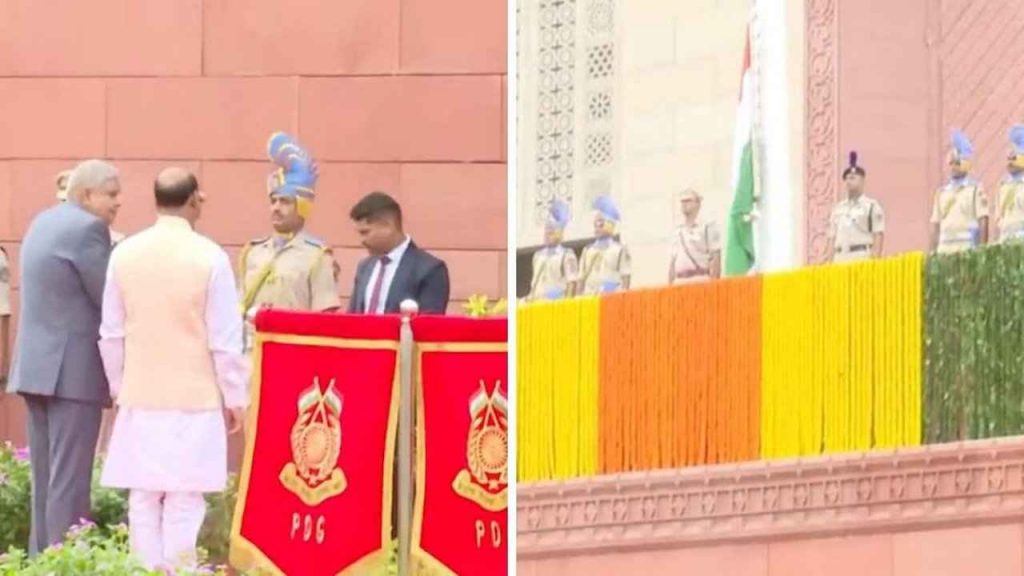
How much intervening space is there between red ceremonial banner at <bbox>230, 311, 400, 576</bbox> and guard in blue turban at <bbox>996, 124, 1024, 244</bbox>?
3.54 metres

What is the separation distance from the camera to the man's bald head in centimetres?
557

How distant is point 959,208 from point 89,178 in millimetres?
4438

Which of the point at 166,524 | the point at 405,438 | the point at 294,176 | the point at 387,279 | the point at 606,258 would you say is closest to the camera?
the point at 606,258

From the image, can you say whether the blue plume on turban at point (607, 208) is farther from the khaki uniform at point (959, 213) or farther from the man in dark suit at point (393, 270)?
the man in dark suit at point (393, 270)

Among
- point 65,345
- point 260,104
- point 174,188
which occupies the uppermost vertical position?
point 260,104

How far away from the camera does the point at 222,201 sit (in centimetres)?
875

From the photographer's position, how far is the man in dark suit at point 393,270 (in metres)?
6.24

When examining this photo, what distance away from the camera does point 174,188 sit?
560 centimetres

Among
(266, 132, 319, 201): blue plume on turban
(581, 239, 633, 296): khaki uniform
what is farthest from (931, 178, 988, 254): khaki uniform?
(266, 132, 319, 201): blue plume on turban

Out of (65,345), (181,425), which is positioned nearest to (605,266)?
(181,425)

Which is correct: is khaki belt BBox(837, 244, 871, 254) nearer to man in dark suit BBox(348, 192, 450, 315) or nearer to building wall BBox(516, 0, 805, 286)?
building wall BBox(516, 0, 805, 286)

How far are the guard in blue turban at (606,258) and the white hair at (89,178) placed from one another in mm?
4061

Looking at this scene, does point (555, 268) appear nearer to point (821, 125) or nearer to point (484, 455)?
point (821, 125)

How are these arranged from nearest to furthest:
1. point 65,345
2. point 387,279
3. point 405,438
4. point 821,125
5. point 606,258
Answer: point 821,125 < point 606,258 < point 405,438 < point 65,345 < point 387,279
